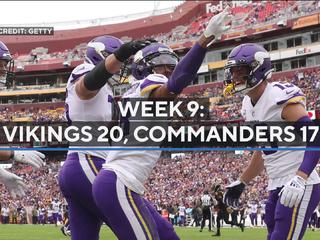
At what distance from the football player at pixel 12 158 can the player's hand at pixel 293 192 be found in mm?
2154

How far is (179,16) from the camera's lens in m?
68.1

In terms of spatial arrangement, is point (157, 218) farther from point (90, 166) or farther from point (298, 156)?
point (298, 156)

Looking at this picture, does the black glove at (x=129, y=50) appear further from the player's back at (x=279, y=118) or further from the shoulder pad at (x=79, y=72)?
the player's back at (x=279, y=118)

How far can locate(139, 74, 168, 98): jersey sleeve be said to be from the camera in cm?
485

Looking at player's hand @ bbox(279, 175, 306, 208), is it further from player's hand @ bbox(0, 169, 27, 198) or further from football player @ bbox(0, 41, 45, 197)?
player's hand @ bbox(0, 169, 27, 198)

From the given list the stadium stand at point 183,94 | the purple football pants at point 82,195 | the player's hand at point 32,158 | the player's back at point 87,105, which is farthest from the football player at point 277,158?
the stadium stand at point 183,94

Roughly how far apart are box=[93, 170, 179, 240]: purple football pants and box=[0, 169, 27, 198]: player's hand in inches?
49.0

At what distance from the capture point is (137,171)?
16.5 ft

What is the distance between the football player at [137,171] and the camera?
4.61 metres

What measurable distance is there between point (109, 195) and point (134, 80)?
121cm

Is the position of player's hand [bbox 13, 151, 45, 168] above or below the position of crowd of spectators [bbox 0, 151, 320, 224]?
above

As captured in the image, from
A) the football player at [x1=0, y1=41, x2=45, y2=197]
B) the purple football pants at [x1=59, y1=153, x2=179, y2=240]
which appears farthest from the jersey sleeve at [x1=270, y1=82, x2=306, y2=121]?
the football player at [x1=0, y1=41, x2=45, y2=197]

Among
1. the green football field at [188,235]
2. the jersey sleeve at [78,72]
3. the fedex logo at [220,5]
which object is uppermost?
the fedex logo at [220,5]

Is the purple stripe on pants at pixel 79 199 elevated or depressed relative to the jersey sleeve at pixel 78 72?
depressed
